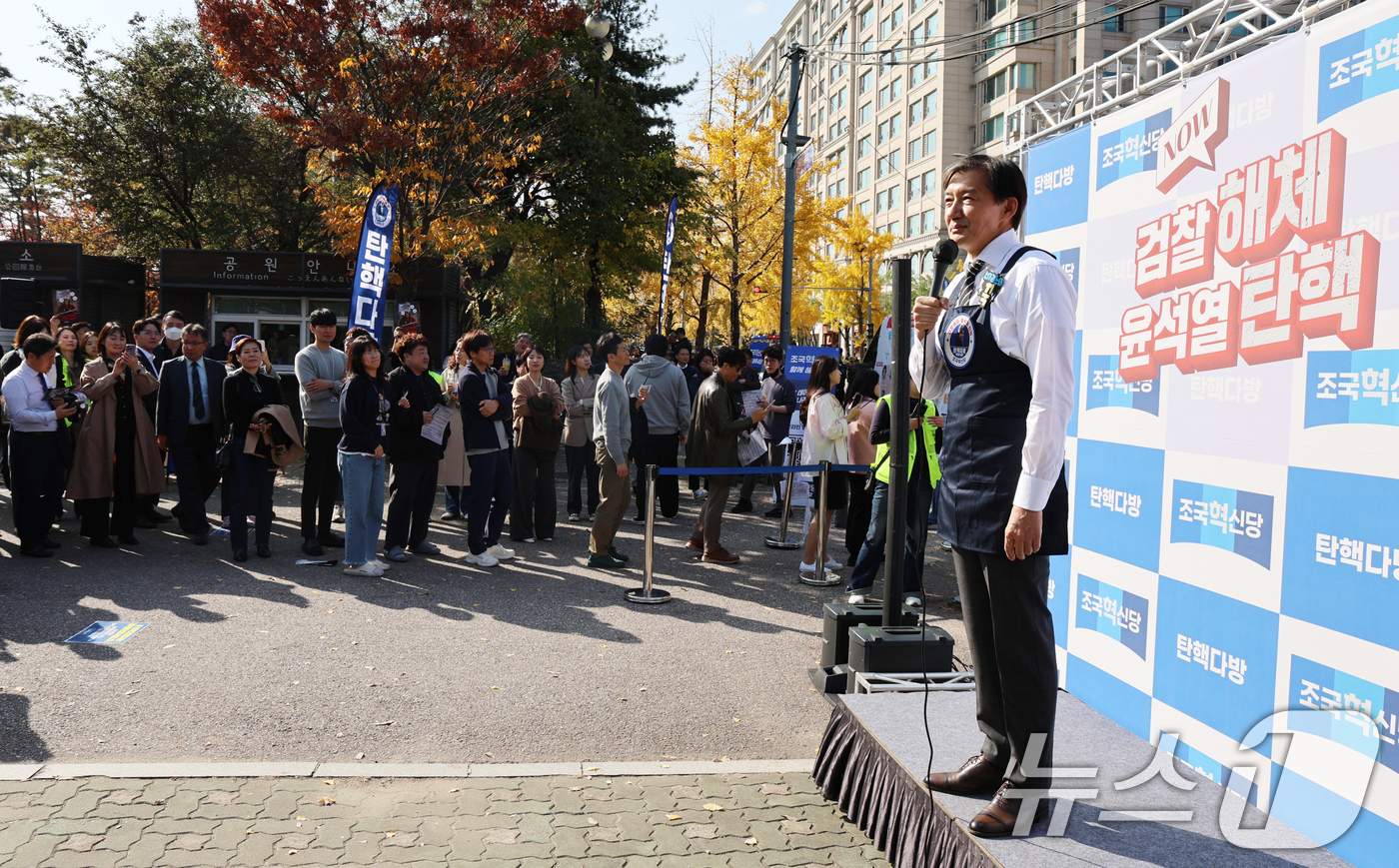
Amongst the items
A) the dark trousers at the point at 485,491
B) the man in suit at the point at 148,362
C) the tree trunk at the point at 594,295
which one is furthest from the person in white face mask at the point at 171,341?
the tree trunk at the point at 594,295

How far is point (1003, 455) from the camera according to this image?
292cm

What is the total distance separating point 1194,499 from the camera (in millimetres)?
4020

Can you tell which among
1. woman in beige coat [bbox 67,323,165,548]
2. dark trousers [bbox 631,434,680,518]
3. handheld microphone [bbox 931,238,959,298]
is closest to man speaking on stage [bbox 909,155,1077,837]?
handheld microphone [bbox 931,238,959,298]

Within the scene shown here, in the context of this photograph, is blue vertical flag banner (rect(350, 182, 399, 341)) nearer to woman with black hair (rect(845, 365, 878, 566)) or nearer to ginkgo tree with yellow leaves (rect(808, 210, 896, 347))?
woman with black hair (rect(845, 365, 878, 566))

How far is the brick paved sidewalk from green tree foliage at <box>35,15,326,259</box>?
25581mm

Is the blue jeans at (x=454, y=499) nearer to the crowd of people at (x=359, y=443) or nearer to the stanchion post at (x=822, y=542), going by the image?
the crowd of people at (x=359, y=443)

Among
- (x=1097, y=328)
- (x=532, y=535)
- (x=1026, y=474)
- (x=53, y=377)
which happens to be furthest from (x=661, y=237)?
(x=1026, y=474)

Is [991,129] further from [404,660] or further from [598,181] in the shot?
[404,660]

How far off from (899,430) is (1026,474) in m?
1.98

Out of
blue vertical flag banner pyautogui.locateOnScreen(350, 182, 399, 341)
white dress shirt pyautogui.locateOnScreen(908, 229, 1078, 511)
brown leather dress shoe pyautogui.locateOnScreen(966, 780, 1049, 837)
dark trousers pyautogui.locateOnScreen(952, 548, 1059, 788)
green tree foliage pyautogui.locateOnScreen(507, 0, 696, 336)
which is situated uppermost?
green tree foliage pyautogui.locateOnScreen(507, 0, 696, 336)

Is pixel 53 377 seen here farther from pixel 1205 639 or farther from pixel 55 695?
pixel 1205 639

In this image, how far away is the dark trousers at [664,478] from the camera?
33.6ft

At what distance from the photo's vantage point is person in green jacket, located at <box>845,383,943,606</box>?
23.1 feet

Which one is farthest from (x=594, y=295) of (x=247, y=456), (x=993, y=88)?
(x=993, y=88)
